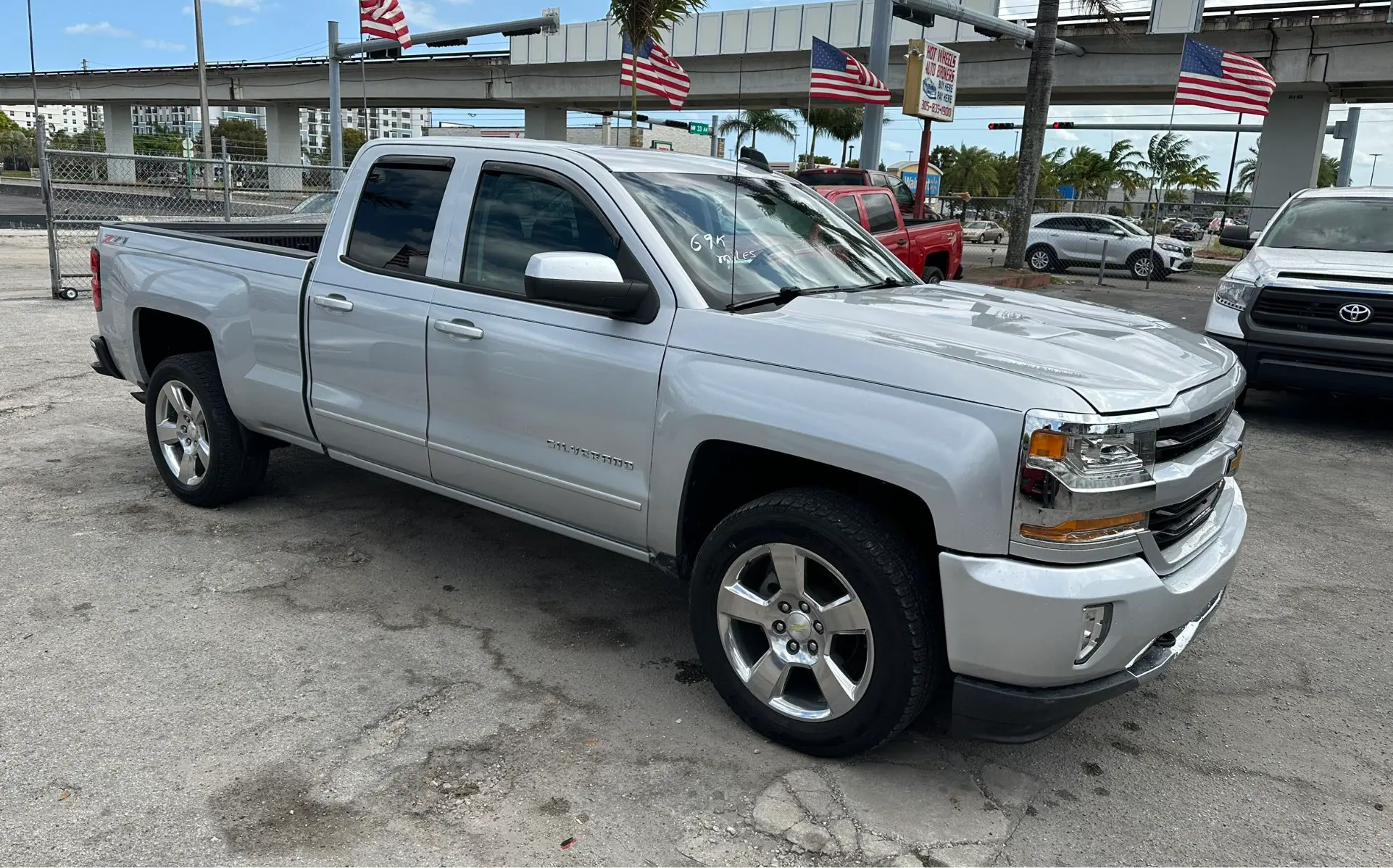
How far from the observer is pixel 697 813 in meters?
2.98

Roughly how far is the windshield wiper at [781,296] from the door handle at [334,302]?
1807mm

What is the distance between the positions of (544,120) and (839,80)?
3117 centimetres

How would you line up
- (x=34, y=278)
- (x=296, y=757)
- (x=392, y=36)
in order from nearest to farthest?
(x=296, y=757) → (x=34, y=278) → (x=392, y=36)

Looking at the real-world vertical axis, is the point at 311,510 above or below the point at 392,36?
below

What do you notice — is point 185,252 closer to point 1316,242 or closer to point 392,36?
point 1316,242

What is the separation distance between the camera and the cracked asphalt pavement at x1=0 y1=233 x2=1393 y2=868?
2.87 meters

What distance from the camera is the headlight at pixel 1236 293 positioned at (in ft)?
26.2

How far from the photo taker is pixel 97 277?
568 cm

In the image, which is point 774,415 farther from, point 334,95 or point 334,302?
point 334,95

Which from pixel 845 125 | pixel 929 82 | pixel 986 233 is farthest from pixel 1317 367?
pixel 845 125

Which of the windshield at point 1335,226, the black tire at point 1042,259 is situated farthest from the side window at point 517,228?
the black tire at point 1042,259

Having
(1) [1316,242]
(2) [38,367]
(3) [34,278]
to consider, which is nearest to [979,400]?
(1) [1316,242]

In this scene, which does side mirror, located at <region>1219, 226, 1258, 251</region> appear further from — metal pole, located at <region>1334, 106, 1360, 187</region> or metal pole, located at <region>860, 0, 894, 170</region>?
metal pole, located at <region>1334, 106, 1360, 187</region>

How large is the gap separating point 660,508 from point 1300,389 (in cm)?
632
